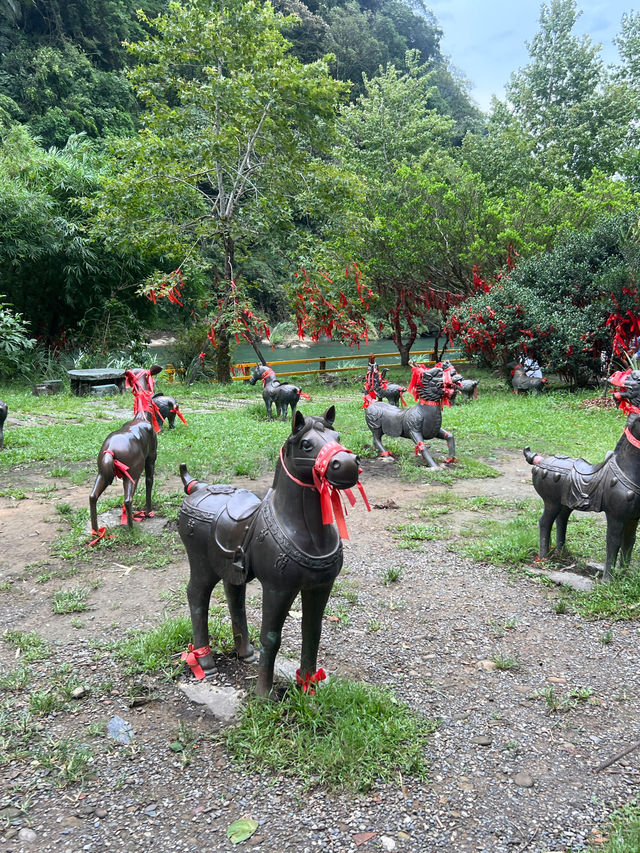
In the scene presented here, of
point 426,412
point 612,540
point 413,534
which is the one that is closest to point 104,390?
point 426,412

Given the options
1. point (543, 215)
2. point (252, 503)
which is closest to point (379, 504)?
point (252, 503)

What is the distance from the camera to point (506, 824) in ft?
7.11

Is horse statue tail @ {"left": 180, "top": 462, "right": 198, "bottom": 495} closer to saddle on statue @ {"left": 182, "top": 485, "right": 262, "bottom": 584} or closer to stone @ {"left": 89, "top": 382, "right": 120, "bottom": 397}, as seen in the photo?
saddle on statue @ {"left": 182, "top": 485, "right": 262, "bottom": 584}

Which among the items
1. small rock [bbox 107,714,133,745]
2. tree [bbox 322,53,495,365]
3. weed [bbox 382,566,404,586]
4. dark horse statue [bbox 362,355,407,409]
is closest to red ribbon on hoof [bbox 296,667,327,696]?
small rock [bbox 107,714,133,745]

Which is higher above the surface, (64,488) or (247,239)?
(247,239)

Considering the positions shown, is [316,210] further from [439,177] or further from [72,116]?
[72,116]

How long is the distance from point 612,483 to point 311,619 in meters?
2.31

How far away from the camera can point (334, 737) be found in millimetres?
2492

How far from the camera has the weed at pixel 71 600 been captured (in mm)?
3797

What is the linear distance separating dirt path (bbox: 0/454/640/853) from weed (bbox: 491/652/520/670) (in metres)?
0.03

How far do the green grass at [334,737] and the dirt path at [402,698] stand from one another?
0.21 ft

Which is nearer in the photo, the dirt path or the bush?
the dirt path

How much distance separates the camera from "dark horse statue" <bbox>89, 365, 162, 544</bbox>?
4.80m

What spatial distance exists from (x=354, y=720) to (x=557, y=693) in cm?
112
